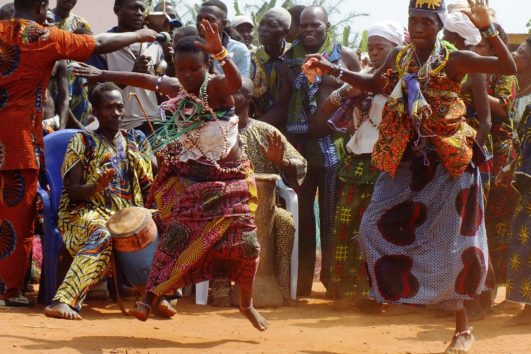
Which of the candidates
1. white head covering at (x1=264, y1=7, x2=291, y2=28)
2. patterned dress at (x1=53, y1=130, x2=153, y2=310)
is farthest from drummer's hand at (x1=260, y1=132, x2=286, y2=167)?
white head covering at (x1=264, y1=7, x2=291, y2=28)

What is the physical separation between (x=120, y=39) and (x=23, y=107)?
0.86 metres

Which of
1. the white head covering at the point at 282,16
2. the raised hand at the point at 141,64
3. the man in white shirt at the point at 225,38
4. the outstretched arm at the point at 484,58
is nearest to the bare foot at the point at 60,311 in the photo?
the raised hand at the point at 141,64

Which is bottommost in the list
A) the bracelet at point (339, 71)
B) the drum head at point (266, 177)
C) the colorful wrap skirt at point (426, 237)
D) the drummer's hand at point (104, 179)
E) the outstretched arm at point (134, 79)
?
the colorful wrap skirt at point (426, 237)

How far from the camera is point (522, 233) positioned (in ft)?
25.5

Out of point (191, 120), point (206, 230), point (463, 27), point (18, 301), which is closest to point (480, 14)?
point (463, 27)

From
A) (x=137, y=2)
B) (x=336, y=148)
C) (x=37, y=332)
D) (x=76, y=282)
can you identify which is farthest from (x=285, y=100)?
(x=37, y=332)

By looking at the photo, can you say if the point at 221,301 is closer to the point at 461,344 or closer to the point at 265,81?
the point at 265,81

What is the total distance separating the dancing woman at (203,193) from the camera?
6551mm

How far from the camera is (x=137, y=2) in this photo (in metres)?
9.10

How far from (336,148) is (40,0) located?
9.63 ft

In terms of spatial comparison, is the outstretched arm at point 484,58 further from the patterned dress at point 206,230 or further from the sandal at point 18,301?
the sandal at point 18,301

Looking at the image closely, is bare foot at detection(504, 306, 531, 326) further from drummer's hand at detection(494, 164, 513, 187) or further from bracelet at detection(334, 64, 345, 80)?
bracelet at detection(334, 64, 345, 80)

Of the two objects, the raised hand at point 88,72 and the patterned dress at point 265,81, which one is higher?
the patterned dress at point 265,81

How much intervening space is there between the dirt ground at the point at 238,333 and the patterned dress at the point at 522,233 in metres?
0.29
